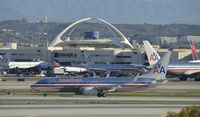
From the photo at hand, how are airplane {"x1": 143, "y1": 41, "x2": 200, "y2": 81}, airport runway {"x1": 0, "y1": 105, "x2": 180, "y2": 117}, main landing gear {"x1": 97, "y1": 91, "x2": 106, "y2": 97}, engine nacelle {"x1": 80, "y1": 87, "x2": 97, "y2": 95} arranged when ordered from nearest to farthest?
airport runway {"x1": 0, "y1": 105, "x2": 180, "y2": 117} → main landing gear {"x1": 97, "y1": 91, "x2": 106, "y2": 97} → engine nacelle {"x1": 80, "y1": 87, "x2": 97, "y2": 95} → airplane {"x1": 143, "y1": 41, "x2": 200, "y2": 81}

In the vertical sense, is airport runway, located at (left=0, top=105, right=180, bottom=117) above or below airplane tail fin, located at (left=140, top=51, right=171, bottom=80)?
below

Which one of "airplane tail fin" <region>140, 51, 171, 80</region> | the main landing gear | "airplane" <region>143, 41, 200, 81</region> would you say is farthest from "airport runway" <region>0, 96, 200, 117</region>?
"airplane" <region>143, 41, 200, 81</region>

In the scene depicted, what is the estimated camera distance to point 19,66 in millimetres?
190375

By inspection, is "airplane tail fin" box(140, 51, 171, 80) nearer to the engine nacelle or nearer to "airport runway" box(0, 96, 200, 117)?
the engine nacelle

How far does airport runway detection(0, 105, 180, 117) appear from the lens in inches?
1909

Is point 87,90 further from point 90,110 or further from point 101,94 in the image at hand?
point 90,110

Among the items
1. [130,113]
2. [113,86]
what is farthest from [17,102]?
[113,86]

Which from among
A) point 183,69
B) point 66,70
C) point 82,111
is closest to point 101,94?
point 82,111

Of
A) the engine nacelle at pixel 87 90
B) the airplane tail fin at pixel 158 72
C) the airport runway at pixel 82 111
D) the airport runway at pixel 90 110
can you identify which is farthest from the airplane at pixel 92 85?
the airport runway at pixel 82 111

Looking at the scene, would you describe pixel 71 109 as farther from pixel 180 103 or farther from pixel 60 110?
pixel 180 103

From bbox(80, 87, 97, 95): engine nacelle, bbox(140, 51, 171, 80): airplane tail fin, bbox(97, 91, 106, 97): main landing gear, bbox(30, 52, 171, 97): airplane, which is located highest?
bbox(140, 51, 171, 80): airplane tail fin

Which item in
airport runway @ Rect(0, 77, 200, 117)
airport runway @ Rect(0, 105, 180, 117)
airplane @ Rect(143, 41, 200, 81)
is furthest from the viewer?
airplane @ Rect(143, 41, 200, 81)

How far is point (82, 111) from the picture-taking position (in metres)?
51.5

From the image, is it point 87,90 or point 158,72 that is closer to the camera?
point 87,90
